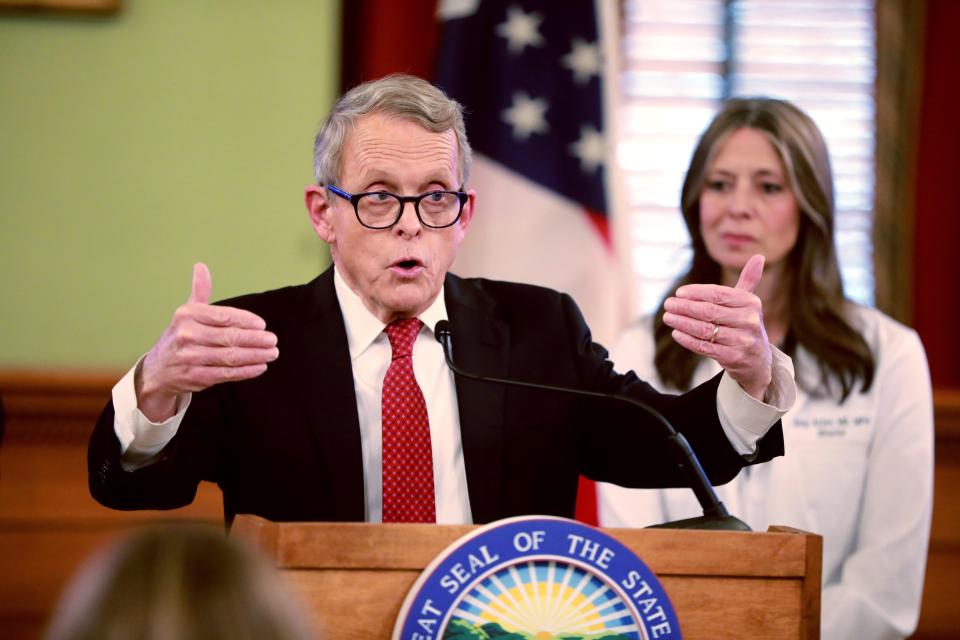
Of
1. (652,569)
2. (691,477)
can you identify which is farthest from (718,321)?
(652,569)

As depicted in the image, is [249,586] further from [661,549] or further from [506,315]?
[506,315]

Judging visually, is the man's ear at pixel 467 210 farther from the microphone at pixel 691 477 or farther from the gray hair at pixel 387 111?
the microphone at pixel 691 477

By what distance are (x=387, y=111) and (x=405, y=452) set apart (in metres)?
0.56

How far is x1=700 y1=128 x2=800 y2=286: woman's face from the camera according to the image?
9.07 ft

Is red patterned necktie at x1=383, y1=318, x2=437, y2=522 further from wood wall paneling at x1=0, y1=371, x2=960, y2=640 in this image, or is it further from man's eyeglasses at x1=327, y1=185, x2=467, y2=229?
wood wall paneling at x1=0, y1=371, x2=960, y2=640

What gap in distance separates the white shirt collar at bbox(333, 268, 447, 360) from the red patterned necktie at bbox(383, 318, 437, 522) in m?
0.09

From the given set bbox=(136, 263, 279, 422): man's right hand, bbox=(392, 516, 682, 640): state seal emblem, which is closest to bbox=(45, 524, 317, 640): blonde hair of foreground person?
bbox=(392, 516, 682, 640): state seal emblem

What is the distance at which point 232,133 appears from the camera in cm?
363

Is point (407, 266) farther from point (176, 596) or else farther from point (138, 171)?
point (138, 171)

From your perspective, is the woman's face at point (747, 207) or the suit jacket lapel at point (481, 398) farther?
the woman's face at point (747, 207)

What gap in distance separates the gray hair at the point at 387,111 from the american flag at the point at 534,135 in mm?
1593

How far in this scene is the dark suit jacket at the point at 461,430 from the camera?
5.98 feet

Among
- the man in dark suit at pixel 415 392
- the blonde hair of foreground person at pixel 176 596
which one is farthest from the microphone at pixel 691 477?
the blonde hair of foreground person at pixel 176 596

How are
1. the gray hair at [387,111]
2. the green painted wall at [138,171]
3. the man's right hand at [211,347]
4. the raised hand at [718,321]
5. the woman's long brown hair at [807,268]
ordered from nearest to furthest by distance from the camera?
the man's right hand at [211,347] < the raised hand at [718,321] < the gray hair at [387,111] < the woman's long brown hair at [807,268] < the green painted wall at [138,171]
